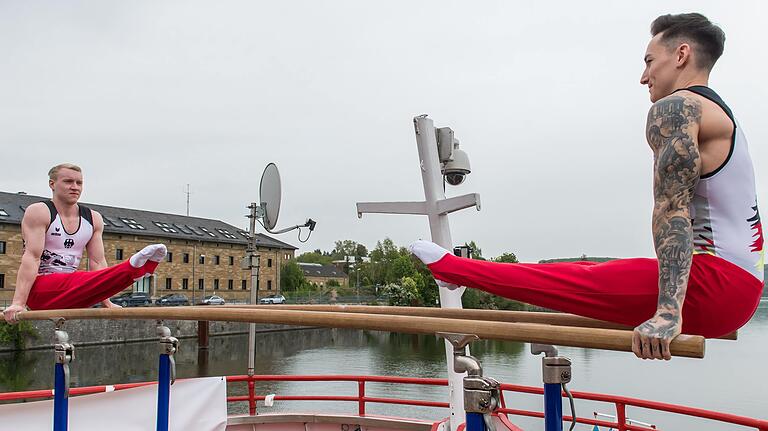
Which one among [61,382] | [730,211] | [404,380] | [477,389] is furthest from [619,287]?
[404,380]

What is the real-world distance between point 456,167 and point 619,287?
11.3 feet

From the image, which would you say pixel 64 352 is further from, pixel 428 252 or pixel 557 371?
pixel 557 371

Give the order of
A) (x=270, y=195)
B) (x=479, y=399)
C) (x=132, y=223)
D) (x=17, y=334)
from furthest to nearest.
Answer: (x=132, y=223) < (x=17, y=334) < (x=270, y=195) < (x=479, y=399)

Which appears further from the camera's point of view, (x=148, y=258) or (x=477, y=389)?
(x=148, y=258)

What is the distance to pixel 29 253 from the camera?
3.49m

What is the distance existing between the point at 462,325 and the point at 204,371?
77.3ft

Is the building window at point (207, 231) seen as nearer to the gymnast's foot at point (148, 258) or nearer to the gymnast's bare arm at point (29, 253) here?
the gymnast's bare arm at point (29, 253)

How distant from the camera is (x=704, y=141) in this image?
1.74 m

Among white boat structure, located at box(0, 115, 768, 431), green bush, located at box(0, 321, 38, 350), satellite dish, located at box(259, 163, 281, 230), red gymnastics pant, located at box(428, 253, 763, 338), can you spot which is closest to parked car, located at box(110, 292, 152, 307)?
green bush, located at box(0, 321, 38, 350)

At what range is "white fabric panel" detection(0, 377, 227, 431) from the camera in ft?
12.7

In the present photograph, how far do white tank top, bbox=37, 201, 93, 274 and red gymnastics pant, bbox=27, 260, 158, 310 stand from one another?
154 millimetres

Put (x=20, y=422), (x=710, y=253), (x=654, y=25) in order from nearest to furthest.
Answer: (x=710, y=253) → (x=654, y=25) → (x=20, y=422)

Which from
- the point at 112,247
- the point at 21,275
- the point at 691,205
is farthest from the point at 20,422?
the point at 112,247

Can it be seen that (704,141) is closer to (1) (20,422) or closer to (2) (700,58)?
(2) (700,58)
